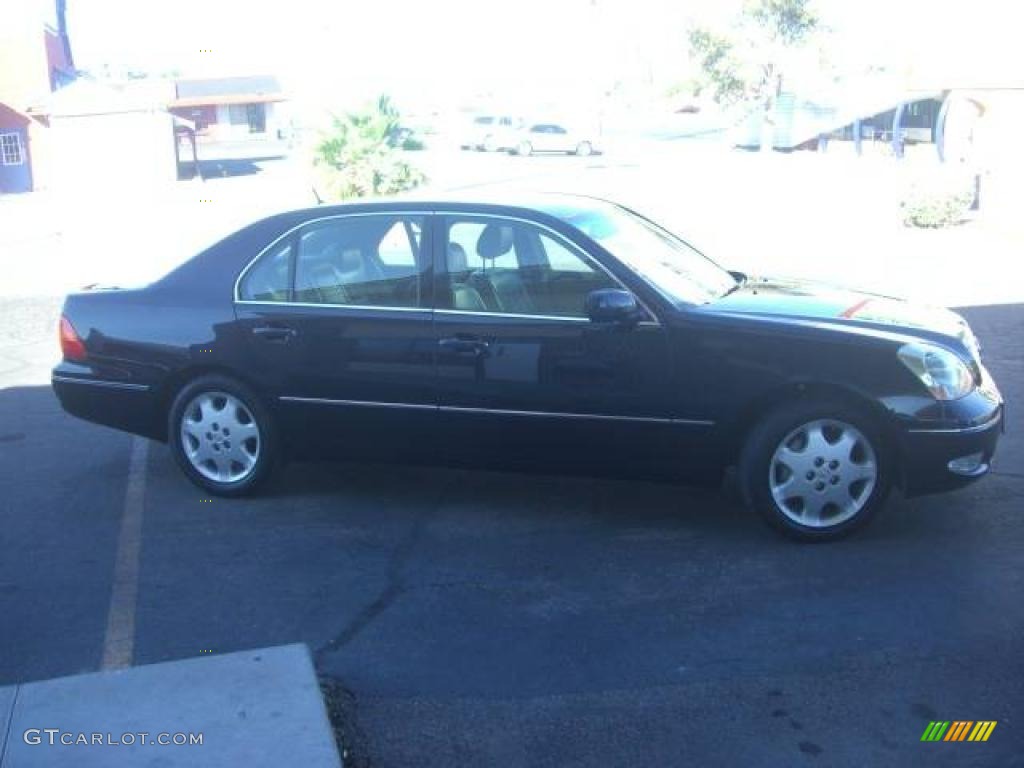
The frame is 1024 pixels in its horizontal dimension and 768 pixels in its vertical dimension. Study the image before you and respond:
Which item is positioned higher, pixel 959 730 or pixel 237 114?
pixel 959 730

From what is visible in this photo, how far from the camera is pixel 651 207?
26688 millimetres

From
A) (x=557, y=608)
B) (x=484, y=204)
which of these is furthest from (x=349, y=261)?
(x=557, y=608)

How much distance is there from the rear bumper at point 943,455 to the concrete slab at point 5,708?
376 centimetres

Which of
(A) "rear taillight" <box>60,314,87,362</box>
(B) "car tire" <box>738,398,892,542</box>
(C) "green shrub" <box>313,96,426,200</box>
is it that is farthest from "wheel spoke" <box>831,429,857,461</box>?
(C) "green shrub" <box>313,96,426,200</box>

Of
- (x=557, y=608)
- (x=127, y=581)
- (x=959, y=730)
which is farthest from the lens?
(x=127, y=581)

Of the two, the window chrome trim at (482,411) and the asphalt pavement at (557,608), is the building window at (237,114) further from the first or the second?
the window chrome trim at (482,411)

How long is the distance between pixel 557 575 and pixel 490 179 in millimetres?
34171

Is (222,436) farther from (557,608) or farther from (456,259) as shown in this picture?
(557,608)

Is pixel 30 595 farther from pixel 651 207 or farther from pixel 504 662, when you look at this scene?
pixel 651 207

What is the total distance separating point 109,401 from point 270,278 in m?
1.15

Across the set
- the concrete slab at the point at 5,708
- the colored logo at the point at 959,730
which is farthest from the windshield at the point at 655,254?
the concrete slab at the point at 5,708

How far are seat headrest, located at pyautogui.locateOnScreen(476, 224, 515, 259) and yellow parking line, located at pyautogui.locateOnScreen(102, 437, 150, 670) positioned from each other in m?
2.18

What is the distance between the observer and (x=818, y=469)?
5926mm

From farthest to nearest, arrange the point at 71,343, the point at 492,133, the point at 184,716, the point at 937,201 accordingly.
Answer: the point at 492,133
the point at 937,201
the point at 71,343
the point at 184,716
